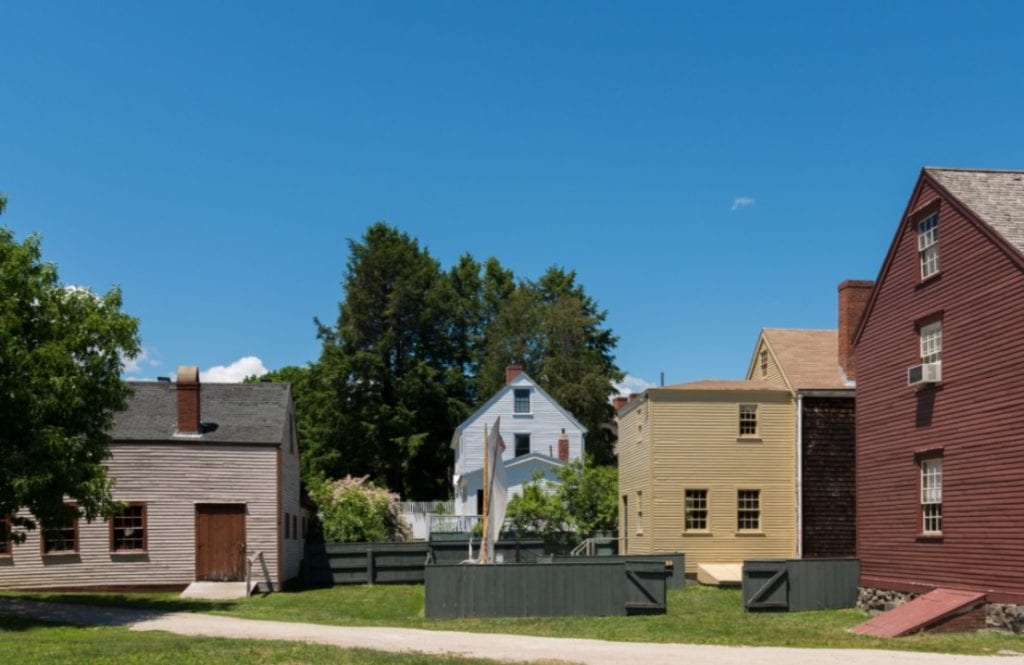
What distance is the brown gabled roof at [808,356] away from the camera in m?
36.3

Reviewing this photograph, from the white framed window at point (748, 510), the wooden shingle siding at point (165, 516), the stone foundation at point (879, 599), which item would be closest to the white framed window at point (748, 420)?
the white framed window at point (748, 510)

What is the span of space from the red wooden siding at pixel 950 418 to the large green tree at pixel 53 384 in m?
17.4

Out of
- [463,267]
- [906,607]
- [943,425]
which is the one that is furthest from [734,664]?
[463,267]

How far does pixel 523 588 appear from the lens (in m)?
24.8

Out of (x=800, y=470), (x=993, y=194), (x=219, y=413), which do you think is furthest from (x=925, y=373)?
(x=219, y=413)

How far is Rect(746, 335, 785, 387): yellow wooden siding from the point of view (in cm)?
3781


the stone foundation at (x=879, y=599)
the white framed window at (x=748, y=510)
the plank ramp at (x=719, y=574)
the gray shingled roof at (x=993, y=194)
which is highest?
the gray shingled roof at (x=993, y=194)

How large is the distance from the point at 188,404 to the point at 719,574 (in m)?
16.0

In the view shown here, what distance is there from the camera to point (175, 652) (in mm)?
17391

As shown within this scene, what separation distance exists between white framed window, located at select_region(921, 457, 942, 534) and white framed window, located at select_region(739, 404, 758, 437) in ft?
37.0

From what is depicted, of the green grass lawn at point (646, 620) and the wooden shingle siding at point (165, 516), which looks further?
the wooden shingle siding at point (165, 516)

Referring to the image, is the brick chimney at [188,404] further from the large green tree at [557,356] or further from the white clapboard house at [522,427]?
the large green tree at [557,356]

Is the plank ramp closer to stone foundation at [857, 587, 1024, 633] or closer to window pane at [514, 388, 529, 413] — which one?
stone foundation at [857, 587, 1024, 633]

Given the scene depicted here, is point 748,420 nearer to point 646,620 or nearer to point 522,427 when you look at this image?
point 646,620
